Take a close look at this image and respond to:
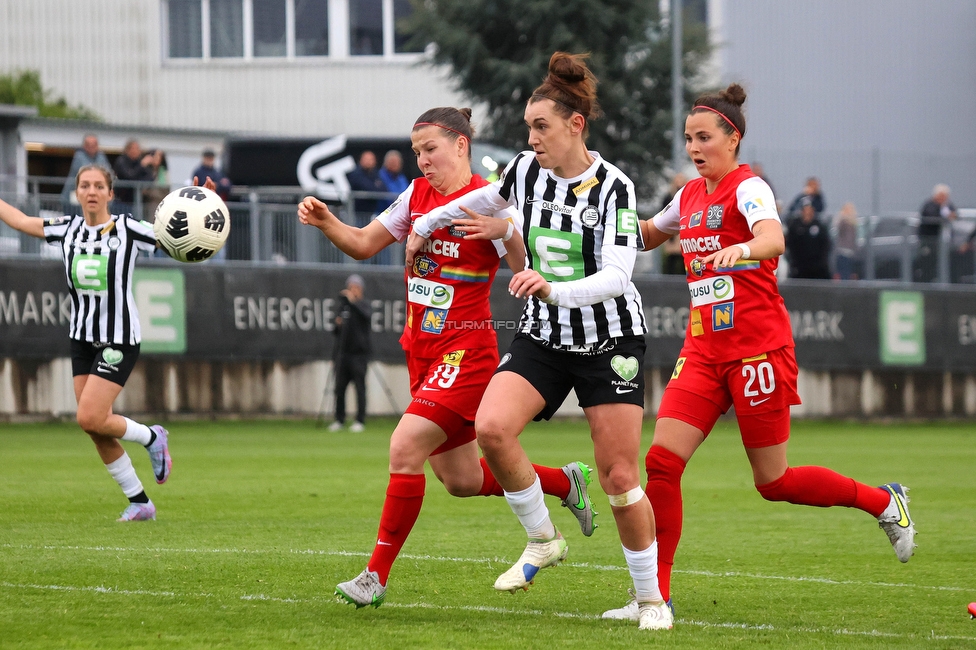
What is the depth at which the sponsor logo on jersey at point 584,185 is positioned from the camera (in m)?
5.99

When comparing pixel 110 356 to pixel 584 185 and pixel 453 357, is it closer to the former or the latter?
pixel 453 357

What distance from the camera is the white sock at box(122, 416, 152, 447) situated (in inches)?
380

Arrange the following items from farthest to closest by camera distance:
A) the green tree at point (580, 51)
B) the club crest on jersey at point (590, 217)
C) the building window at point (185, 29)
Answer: the building window at point (185, 29)
the green tree at point (580, 51)
the club crest on jersey at point (590, 217)

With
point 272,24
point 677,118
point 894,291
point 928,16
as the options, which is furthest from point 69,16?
point 894,291

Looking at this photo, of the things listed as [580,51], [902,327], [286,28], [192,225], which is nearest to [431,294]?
[192,225]

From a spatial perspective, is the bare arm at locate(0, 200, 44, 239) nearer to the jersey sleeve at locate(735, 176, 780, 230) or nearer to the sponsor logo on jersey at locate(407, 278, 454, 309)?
the sponsor logo on jersey at locate(407, 278, 454, 309)

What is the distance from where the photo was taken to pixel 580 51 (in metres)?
29.5

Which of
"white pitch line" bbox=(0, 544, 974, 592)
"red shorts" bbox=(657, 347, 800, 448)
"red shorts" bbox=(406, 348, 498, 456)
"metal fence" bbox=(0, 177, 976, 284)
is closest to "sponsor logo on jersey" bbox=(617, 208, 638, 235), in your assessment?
"red shorts" bbox=(657, 347, 800, 448)

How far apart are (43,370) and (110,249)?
964cm

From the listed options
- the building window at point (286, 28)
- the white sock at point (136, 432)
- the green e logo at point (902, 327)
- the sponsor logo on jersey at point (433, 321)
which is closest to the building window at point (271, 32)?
the building window at point (286, 28)

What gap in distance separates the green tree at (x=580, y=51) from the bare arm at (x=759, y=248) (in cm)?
2318

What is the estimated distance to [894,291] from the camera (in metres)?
22.9

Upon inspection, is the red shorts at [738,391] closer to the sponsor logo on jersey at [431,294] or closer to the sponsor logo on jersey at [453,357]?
the sponsor logo on jersey at [453,357]

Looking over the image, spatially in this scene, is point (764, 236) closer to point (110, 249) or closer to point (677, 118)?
point (110, 249)
